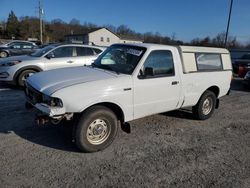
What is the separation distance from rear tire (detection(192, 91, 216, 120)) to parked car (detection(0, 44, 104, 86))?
5273 millimetres

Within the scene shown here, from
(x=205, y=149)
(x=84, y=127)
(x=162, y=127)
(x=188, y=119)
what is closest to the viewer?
(x=84, y=127)

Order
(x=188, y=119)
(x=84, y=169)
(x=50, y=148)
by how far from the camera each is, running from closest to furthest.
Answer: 1. (x=84, y=169)
2. (x=50, y=148)
3. (x=188, y=119)

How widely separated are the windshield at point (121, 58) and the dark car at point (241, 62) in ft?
44.2

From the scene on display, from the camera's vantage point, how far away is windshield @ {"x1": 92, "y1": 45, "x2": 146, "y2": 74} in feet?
16.5

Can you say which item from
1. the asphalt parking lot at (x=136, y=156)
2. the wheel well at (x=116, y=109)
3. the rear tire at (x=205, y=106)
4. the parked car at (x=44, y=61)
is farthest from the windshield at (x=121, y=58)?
the parked car at (x=44, y=61)

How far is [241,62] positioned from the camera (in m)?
18.0

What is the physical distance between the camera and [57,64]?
965 centimetres

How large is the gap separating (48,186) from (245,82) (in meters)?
10.9

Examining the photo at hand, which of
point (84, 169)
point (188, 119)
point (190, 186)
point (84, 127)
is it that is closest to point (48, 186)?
point (84, 169)

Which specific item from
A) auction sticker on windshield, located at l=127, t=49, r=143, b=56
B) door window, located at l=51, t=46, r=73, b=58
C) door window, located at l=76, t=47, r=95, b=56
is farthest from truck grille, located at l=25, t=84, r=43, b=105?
door window, located at l=76, t=47, r=95, b=56

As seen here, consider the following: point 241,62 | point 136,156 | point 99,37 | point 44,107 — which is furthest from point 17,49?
→ point 99,37

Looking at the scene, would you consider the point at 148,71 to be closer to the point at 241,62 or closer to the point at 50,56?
the point at 50,56

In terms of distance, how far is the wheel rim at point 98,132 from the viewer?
4.45m

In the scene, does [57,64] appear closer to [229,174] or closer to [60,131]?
[60,131]
